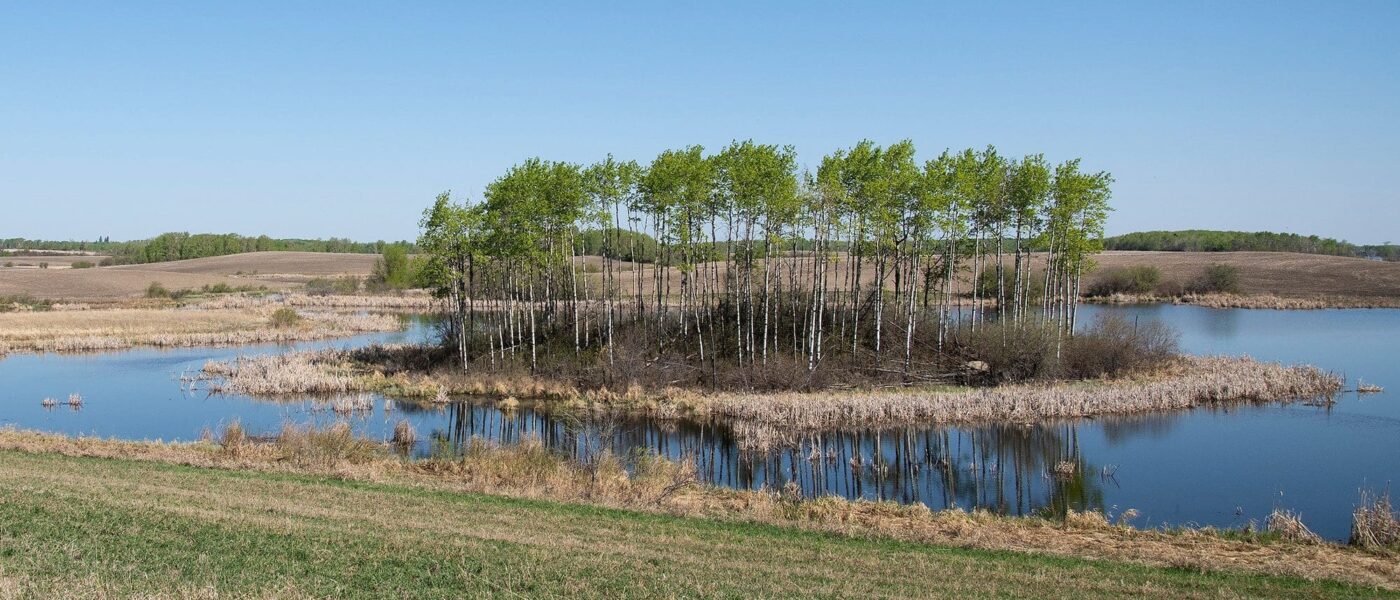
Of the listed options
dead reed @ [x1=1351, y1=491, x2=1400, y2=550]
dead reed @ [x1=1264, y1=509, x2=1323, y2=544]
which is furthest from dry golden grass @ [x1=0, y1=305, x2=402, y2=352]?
dead reed @ [x1=1351, y1=491, x2=1400, y2=550]

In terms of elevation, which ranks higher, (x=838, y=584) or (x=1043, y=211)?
(x=1043, y=211)

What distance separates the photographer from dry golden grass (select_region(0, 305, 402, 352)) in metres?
57.2

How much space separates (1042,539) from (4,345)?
194 ft

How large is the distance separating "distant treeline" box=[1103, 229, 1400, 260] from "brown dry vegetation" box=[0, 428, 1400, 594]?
448 ft

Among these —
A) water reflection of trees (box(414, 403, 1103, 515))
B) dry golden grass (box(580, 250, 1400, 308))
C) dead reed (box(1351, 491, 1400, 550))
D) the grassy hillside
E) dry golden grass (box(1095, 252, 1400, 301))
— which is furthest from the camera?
dry golden grass (box(1095, 252, 1400, 301))

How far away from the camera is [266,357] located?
48.2 m

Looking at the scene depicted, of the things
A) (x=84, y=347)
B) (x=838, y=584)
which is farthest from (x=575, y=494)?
(x=84, y=347)

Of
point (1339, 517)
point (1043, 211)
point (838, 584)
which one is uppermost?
point (1043, 211)

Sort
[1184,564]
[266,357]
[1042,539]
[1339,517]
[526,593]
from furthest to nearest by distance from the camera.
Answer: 1. [266,357]
2. [1339,517]
3. [1042,539]
4. [1184,564]
5. [526,593]

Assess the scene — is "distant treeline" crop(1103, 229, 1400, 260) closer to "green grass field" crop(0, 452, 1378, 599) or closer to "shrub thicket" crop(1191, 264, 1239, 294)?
"shrub thicket" crop(1191, 264, 1239, 294)

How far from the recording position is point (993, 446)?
1125 inches

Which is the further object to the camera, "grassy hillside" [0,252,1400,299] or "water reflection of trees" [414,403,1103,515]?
"grassy hillside" [0,252,1400,299]

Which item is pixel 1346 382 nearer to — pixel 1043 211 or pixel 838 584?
pixel 1043 211

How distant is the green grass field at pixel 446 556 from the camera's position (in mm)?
11000
